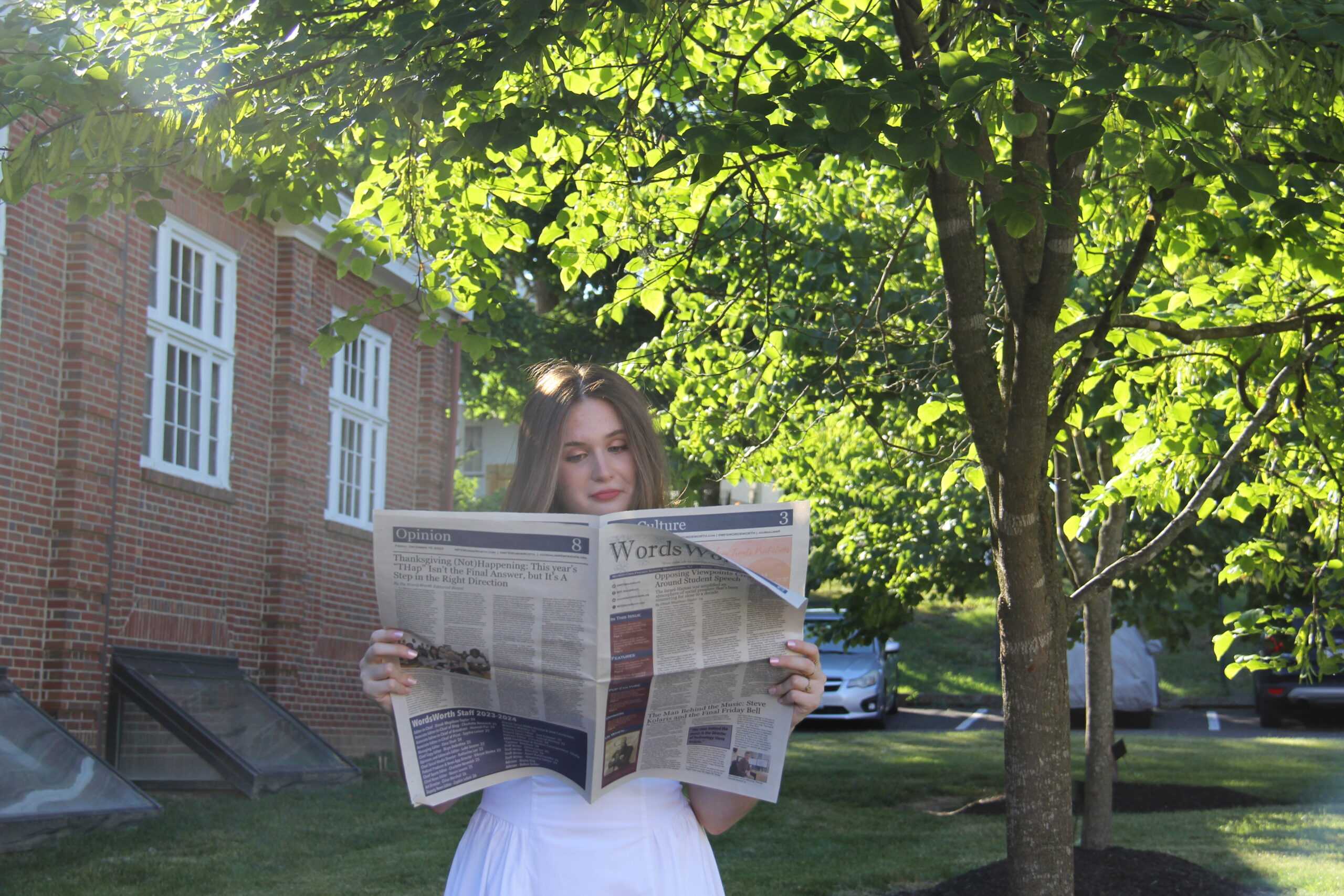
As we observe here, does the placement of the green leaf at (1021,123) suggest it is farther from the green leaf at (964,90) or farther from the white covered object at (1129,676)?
the white covered object at (1129,676)

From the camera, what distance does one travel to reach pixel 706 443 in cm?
829

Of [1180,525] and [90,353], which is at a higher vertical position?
[90,353]

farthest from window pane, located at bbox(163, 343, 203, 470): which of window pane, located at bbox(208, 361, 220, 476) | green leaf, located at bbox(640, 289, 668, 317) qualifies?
green leaf, located at bbox(640, 289, 668, 317)

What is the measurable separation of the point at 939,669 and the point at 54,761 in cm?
2137

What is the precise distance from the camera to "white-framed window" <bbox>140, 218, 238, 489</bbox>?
10.7m

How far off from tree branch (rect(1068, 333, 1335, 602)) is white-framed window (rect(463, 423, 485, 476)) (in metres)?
39.3

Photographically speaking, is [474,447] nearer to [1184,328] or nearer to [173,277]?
[173,277]

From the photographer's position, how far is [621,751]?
2402mm

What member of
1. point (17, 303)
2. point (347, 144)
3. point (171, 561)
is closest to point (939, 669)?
point (171, 561)

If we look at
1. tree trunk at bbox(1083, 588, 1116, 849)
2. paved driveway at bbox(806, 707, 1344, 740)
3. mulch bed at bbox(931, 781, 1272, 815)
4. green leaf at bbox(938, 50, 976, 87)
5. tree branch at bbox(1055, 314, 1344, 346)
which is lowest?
paved driveway at bbox(806, 707, 1344, 740)

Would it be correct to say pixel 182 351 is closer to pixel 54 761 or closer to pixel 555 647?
pixel 54 761

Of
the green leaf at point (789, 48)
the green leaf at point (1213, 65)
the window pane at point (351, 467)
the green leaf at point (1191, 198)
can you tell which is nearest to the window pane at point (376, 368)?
the window pane at point (351, 467)

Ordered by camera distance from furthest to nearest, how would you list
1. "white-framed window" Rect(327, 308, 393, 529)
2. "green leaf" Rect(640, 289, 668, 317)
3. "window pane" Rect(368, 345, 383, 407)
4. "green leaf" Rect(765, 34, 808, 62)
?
1. "window pane" Rect(368, 345, 383, 407)
2. "white-framed window" Rect(327, 308, 393, 529)
3. "green leaf" Rect(640, 289, 668, 317)
4. "green leaf" Rect(765, 34, 808, 62)

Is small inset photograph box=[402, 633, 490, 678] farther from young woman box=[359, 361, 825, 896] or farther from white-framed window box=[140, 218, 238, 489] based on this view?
white-framed window box=[140, 218, 238, 489]
